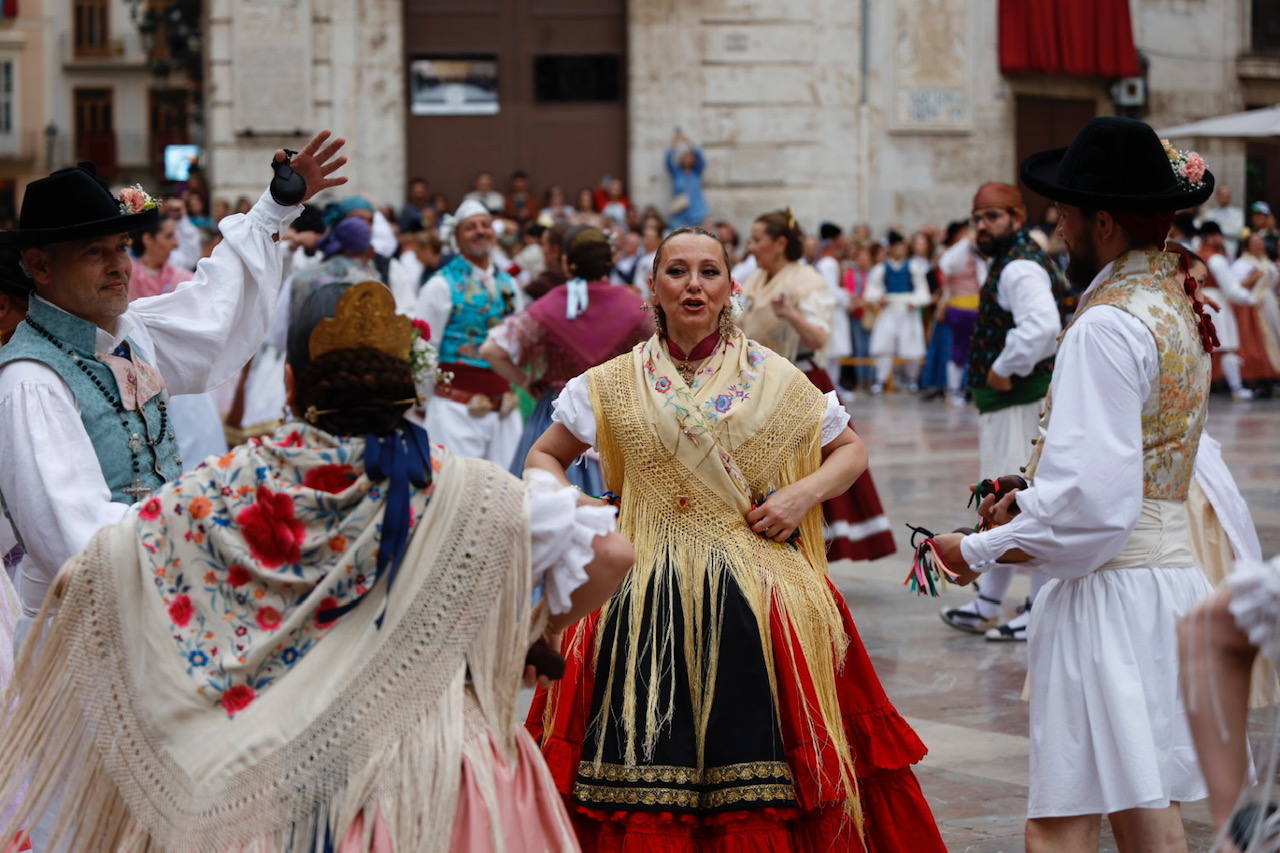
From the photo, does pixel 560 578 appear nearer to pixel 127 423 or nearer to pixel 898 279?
pixel 127 423

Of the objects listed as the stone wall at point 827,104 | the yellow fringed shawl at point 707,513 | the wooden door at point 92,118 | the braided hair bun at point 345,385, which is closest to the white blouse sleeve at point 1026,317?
the yellow fringed shawl at point 707,513

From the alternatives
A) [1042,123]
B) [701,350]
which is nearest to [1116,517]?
[701,350]

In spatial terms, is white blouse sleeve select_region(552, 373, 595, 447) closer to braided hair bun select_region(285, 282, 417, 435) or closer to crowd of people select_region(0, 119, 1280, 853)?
crowd of people select_region(0, 119, 1280, 853)

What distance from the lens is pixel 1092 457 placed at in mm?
3711

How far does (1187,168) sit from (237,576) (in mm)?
2295

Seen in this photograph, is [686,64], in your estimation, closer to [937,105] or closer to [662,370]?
[937,105]

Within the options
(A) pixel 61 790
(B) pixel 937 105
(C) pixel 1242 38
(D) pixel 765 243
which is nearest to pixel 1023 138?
(B) pixel 937 105

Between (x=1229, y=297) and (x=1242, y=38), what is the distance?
8.24m

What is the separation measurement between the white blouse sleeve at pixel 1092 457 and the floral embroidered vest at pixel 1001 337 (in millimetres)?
3967

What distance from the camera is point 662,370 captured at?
4488 millimetres

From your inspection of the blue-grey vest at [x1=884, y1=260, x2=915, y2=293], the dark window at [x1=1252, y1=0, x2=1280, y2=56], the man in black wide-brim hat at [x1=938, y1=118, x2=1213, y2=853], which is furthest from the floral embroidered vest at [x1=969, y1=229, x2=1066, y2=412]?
the dark window at [x1=1252, y1=0, x2=1280, y2=56]

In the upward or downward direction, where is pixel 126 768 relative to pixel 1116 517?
downward

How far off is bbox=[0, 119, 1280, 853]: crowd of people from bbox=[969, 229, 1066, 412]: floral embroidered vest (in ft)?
9.62

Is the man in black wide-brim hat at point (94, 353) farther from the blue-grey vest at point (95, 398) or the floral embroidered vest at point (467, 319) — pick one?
the floral embroidered vest at point (467, 319)
